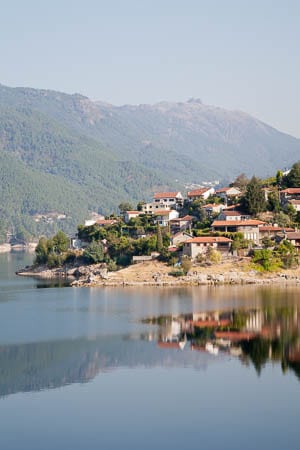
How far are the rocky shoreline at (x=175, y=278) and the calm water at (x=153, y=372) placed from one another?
6371 mm

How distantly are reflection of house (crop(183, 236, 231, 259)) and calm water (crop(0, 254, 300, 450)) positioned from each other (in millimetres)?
11054

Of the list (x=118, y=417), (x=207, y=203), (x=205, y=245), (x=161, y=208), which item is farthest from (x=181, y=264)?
(x=118, y=417)

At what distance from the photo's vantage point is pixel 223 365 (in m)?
38.9

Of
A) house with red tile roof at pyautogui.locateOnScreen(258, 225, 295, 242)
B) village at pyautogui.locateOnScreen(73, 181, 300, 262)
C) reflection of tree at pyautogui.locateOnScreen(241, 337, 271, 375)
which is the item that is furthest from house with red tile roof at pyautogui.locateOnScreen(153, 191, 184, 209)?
reflection of tree at pyautogui.locateOnScreen(241, 337, 271, 375)

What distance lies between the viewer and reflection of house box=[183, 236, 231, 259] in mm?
71000

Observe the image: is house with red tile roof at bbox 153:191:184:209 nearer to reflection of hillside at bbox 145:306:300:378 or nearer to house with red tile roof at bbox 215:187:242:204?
house with red tile roof at bbox 215:187:242:204

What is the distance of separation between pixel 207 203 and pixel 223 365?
5000 centimetres

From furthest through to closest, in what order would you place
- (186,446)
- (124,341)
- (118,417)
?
1. (124,341)
2. (118,417)
3. (186,446)

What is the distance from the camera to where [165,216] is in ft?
286

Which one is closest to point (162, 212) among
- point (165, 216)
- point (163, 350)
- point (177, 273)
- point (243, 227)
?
point (165, 216)

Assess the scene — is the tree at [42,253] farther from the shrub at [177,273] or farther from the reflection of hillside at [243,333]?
the reflection of hillside at [243,333]

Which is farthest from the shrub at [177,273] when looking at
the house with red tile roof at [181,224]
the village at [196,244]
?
the house with red tile roof at [181,224]

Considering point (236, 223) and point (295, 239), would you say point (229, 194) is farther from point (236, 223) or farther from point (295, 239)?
point (295, 239)

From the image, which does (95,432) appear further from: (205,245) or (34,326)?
(205,245)
